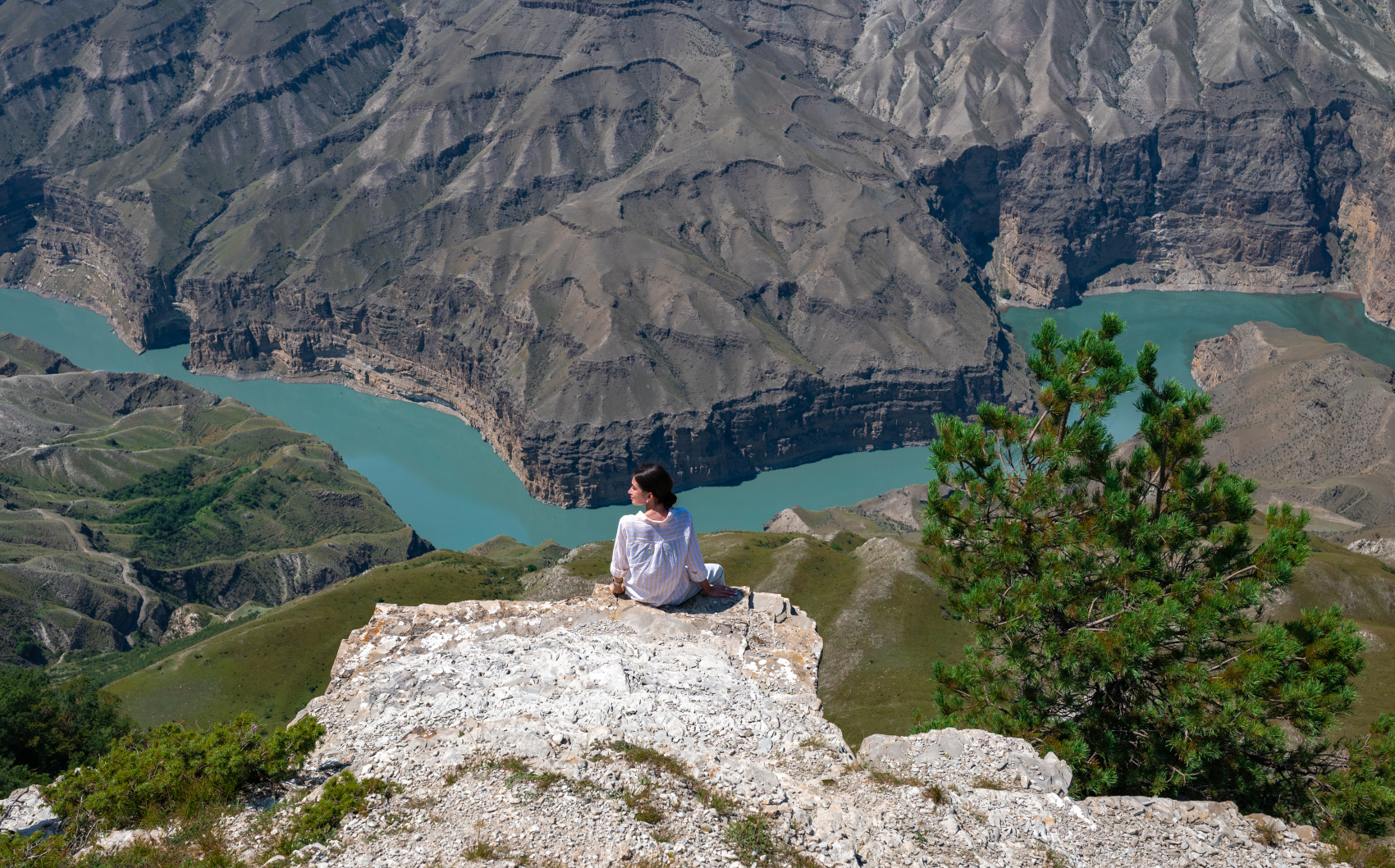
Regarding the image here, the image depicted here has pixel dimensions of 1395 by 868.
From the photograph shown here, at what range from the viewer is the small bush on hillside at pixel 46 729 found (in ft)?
178

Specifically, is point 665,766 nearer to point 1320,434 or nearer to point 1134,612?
point 1134,612

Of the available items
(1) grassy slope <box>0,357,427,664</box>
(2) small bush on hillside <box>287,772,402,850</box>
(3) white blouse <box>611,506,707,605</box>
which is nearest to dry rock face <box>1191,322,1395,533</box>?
(3) white blouse <box>611,506,707,605</box>

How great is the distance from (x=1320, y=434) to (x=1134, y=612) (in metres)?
144

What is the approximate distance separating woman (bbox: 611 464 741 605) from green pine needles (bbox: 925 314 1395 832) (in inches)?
348

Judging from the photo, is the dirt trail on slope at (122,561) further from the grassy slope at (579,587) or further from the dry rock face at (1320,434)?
the dry rock face at (1320,434)

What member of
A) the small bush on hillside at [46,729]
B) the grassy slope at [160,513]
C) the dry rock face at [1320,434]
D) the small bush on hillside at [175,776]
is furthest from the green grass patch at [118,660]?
the dry rock face at [1320,434]

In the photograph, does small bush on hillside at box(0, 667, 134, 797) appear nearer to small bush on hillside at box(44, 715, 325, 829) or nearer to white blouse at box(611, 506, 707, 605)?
small bush on hillside at box(44, 715, 325, 829)

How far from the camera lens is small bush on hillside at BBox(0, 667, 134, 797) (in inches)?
2142

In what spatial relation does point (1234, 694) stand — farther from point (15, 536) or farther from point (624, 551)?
point (15, 536)

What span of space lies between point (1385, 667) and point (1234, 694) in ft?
162

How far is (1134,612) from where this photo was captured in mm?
24656

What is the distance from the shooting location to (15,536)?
126 meters

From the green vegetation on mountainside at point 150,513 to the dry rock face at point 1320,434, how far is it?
121 meters

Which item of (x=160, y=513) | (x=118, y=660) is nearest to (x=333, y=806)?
(x=118, y=660)
